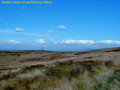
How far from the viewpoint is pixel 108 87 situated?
523cm

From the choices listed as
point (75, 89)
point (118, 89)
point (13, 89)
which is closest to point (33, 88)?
point (13, 89)

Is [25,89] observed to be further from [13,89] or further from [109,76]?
[109,76]

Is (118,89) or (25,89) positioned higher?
(118,89)

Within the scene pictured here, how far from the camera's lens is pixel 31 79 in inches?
365

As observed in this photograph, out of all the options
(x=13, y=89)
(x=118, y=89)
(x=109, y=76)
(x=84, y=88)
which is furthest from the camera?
(x=13, y=89)

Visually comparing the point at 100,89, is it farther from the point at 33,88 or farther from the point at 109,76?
the point at 33,88

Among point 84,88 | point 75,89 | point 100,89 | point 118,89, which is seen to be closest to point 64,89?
point 75,89

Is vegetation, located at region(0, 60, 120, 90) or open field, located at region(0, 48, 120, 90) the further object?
open field, located at region(0, 48, 120, 90)

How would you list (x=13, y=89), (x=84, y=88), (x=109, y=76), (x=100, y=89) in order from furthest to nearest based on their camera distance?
(x=13, y=89) → (x=109, y=76) → (x=84, y=88) → (x=100, y=89)

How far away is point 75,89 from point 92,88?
737mm

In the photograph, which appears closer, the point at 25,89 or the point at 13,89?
the point at 25,89

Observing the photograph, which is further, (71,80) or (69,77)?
(69,77)

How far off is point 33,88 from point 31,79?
221 centimetres

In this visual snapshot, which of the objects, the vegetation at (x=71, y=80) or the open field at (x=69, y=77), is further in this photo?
the open field at (x=69, y=77)
